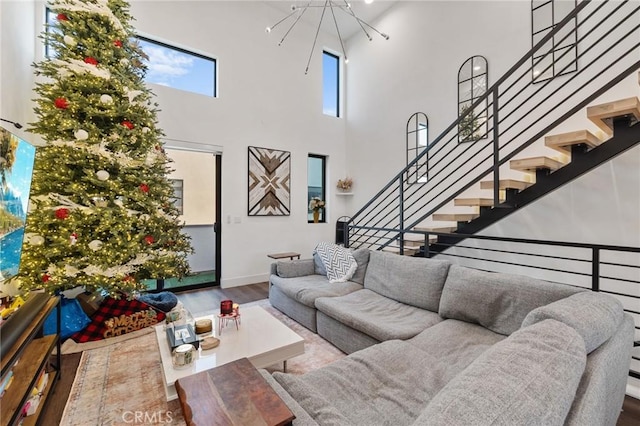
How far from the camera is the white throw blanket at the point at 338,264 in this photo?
336cm

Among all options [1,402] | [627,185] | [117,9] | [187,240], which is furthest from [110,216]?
[627,185]

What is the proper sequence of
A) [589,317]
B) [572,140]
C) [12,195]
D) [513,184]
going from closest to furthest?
[589,317] < [12,195] < [572,140] < [513,184]

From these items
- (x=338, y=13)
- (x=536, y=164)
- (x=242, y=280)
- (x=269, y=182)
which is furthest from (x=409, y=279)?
(x=338, y=13)

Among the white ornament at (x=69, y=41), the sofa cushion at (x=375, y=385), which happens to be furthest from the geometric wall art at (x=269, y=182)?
the sofa cushion at (x=375, y=385)

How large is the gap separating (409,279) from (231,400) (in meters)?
2.02

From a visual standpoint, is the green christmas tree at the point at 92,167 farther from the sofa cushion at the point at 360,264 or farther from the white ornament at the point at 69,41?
the sofa cushion at the point at 360,264

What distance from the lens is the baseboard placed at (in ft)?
15.2

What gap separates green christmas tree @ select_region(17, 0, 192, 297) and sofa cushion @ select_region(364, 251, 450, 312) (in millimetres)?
2204

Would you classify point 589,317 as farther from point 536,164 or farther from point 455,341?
point 536,164

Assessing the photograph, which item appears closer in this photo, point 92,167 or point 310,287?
point 92,167

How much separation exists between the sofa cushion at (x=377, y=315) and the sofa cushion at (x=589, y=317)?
1.00 meters

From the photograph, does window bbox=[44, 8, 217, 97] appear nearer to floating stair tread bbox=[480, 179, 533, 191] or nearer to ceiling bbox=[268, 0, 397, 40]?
ceiling bbox=[268, 0, 397, 40]

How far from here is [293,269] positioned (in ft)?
12.0

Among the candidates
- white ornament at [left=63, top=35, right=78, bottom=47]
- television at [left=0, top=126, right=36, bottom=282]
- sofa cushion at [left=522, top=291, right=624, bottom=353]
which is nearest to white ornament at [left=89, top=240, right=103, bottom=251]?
television at [left=0, top=126, right=36, bottom=282]
